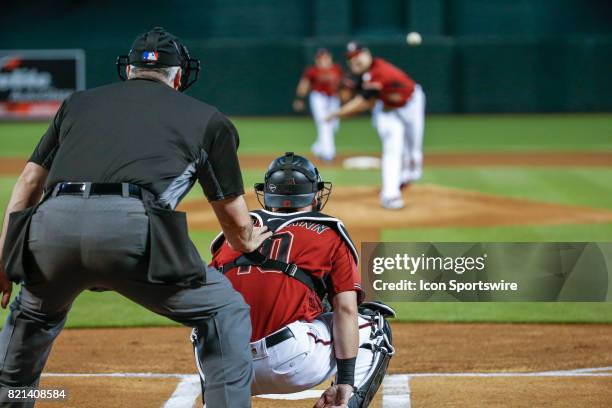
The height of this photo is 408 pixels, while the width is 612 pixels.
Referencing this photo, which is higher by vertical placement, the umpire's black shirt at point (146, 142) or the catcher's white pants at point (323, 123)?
the umpire's black shirt at point (146, 142)

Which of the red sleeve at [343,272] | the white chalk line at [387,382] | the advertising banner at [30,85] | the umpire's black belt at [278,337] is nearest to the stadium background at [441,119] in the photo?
the white chalk line at [387,382]

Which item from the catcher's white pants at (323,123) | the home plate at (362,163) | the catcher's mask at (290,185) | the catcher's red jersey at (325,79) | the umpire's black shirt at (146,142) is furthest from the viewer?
the catcher's red jersey at (325,79)

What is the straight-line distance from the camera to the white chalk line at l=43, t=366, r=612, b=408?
5336 mm

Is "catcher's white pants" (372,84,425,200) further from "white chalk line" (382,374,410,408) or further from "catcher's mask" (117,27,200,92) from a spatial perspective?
"catcher's mask" (117,27,200,92)

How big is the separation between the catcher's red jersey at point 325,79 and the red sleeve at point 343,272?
54.7ft

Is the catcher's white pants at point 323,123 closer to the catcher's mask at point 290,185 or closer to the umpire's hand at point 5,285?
the catcher's mask at point 290,185

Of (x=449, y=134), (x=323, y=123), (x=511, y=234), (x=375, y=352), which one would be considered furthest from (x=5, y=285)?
Answer: (x=449, y=134)

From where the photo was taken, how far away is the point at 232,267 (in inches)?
169

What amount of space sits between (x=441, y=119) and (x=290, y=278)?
2558cm

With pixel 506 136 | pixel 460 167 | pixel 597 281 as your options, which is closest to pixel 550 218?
pixel 597 281

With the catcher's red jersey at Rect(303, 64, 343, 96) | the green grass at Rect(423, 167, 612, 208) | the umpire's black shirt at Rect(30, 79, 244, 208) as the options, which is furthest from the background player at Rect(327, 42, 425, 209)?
the umpire's black shirt at Rect(30, 79, 244, 208)

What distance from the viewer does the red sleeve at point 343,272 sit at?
4.21 meters

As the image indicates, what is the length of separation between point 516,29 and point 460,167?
13.9 m

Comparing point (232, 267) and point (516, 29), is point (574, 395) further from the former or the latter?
point (516, 29)
